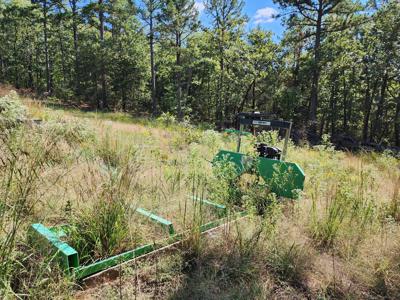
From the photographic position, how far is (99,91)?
66.5ft

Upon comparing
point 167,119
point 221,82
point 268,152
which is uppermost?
point 221,82

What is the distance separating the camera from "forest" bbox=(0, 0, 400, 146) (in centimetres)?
1487

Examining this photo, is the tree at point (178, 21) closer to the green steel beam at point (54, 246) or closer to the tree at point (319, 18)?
the tree at point (319, 18)

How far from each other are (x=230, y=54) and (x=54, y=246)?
1649cm

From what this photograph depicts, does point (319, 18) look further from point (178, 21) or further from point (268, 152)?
point (268, 152)

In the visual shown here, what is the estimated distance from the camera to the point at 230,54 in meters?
16.8

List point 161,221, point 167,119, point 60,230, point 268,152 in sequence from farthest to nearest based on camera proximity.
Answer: point 167,119 < point 268,152 < point 161,221 < point 60,230

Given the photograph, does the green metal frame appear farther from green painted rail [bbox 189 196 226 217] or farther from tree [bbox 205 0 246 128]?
tree [bbox 205 0 246 128]

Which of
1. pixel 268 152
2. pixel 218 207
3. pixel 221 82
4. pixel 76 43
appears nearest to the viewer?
pixel 218 207

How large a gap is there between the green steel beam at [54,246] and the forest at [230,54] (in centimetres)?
1139

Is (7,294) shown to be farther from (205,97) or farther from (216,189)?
(205,97)

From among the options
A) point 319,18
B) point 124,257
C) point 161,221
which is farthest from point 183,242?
point 319,18

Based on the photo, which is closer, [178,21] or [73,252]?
[73,252]

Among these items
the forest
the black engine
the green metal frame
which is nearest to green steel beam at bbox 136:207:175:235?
the green metal frame
